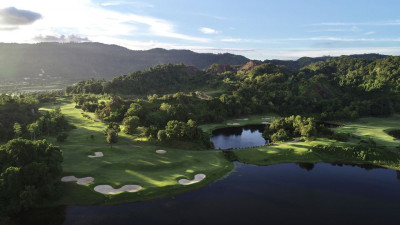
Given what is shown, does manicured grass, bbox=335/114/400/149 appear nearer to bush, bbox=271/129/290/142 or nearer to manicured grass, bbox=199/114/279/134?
bush, bbox=271/129/290/142

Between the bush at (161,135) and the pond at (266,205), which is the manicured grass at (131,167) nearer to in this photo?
the pond at (266,205)

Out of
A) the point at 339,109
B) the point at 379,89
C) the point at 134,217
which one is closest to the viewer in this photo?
the point at 134,217

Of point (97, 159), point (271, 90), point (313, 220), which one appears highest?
point (271, 90)

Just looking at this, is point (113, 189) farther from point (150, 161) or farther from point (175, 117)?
point (175, 117)

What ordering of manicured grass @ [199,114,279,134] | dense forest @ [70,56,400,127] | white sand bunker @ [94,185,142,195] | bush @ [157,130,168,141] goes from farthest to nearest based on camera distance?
1. dense forest @ [70,56,400,127]
2. manicured grass @ [199,114,279,134]
3. bush @ [157,130,168,141]
4. white sand bunker @ [94,185,142,195]

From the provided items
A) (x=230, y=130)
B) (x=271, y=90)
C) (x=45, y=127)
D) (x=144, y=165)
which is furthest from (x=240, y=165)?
(x=271, y=90)

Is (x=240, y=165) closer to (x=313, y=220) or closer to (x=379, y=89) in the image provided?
(x=313, y=220)

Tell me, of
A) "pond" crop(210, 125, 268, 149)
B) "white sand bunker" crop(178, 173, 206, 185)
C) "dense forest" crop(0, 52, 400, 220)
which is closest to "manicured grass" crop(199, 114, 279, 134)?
"pond" crop(210, 125, 268, 149)
